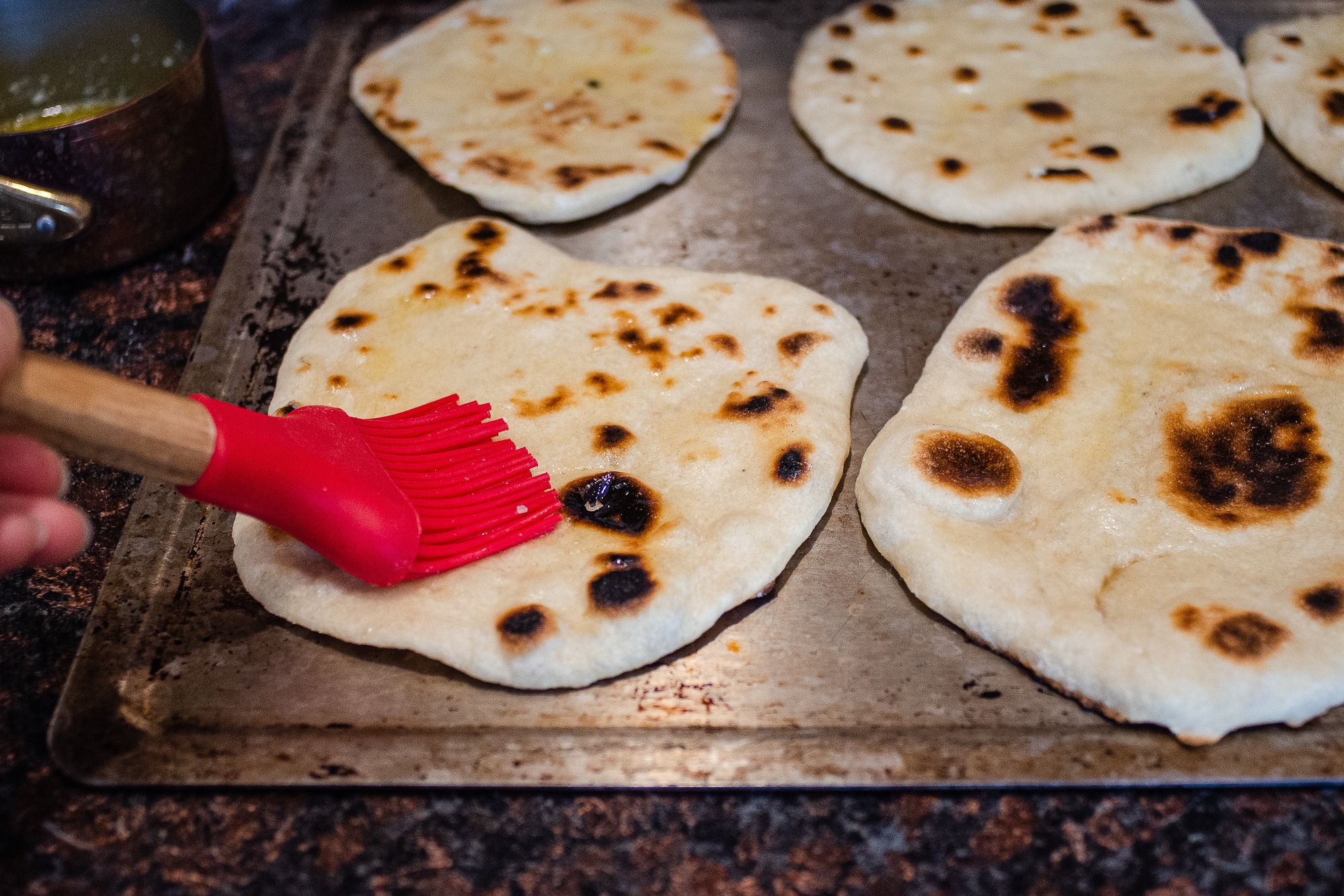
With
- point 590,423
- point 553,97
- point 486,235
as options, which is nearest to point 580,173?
point 486,235

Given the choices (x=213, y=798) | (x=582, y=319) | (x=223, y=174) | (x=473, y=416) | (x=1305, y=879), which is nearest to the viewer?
(x=1305, y=879)

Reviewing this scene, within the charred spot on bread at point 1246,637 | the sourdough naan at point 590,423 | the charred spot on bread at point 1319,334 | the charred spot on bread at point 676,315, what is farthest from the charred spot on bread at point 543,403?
the charred spot on bread at point 1319,334

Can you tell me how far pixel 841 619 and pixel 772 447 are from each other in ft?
1.10

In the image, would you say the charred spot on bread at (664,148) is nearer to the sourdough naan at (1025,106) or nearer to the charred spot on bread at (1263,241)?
the sourdough naan at (1025,106)

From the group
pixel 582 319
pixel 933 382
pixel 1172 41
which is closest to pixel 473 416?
pixel 582 319

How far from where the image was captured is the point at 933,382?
211 cm

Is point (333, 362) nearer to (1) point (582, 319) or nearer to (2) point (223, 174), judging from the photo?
(1) point (582, 319)

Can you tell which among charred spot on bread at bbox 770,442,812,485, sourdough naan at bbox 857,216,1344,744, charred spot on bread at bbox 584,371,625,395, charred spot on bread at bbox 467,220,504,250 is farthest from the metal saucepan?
sourdough naan at bbox 857,216,1344,744

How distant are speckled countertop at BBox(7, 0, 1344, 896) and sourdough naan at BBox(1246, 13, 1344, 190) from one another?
1.77 metres

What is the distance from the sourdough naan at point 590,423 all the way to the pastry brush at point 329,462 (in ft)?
0.25

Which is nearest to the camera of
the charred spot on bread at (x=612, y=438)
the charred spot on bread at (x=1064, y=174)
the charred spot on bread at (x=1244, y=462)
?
the charred spot on bread at (x=1244, y=462)

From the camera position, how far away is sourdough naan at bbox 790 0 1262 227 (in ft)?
8.39

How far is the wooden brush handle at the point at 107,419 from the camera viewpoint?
1.30 metres

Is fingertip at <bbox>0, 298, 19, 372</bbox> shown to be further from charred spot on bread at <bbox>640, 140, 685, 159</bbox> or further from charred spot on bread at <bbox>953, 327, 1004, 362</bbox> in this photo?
charred spot on bread at <bbox>640, 140, 685, 159</bbox>
